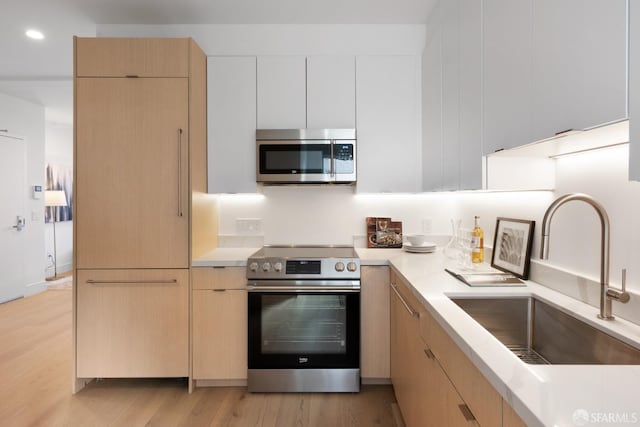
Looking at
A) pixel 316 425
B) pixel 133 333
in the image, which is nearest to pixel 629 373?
pixel 316 425

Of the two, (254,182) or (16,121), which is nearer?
(254,182)

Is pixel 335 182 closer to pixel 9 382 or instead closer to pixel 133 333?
pixel 133 333

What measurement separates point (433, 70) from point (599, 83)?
159cm

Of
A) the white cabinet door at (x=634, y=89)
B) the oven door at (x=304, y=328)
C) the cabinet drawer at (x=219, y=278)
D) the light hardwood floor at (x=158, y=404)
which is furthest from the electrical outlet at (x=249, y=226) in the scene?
the white cabinet door at (x=634, y=89)

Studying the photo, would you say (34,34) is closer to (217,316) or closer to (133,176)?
(133,176)

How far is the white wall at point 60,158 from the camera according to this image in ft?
19.2

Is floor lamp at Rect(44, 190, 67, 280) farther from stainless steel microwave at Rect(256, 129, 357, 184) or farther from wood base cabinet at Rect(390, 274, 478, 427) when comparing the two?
wood base cabinet at Rect(390, 274, 478, 427)

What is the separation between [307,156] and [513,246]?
1430 mm

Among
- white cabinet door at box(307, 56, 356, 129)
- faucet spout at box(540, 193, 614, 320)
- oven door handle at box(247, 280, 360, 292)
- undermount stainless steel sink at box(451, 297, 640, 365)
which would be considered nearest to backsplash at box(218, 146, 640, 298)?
faucet spout at box(540, 193, 614, 320)

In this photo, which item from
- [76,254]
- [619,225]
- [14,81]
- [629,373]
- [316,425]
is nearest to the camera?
[629,373]

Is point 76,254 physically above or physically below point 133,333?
above

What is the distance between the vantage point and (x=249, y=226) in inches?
114

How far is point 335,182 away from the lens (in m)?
2.57

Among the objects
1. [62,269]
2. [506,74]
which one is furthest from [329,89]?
[62,269]
